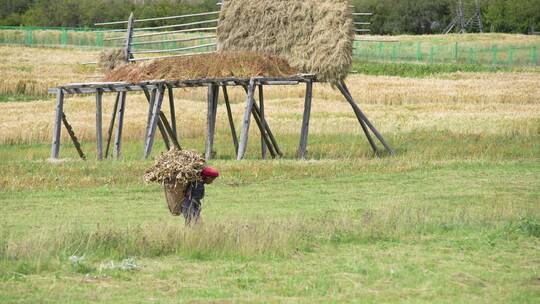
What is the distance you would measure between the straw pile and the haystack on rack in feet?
40.2

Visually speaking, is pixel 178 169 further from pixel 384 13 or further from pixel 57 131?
pixel 384 13

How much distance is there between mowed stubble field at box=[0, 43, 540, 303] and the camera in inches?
504

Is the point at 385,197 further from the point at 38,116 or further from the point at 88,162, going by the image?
the point at 38,116

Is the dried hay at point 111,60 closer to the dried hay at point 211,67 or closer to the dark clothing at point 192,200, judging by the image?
the dried hay at point 211,67

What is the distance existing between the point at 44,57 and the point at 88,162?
59.9 m

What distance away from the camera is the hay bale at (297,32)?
99.6 ft

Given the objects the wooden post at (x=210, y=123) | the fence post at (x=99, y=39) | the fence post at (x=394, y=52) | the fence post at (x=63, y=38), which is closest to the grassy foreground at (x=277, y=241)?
the wooden post at (x=210, y=123)

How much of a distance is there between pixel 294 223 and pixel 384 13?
11819 cm

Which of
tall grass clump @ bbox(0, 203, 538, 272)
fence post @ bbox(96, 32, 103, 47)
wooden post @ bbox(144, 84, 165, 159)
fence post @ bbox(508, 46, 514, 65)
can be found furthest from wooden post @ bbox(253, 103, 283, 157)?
fence post @ bbox(96, 32, 103, 47)

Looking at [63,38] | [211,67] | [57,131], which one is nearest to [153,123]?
[211,67]

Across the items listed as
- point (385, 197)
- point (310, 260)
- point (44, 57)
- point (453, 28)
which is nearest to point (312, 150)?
point (385, 197)

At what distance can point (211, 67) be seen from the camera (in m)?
30.1

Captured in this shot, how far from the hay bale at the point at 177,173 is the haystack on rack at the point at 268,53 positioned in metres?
12.2

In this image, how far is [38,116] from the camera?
4275 centimetres
